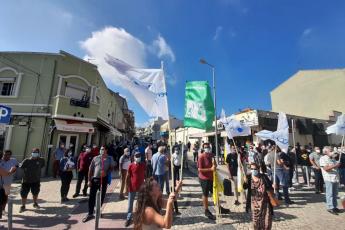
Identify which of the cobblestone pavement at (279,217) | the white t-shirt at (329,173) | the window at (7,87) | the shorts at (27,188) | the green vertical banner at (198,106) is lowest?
the cobblestone pavement at (279,217)

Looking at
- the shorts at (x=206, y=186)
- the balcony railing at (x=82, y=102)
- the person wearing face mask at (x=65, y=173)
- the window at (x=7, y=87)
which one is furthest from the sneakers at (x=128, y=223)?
the window at (x=7, y=87)

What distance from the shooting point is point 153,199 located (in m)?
2.79

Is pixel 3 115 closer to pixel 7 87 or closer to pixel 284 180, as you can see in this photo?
pixel 284 180

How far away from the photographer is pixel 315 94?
31172 millimetres

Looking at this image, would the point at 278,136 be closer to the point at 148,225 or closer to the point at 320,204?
the point at 320,204

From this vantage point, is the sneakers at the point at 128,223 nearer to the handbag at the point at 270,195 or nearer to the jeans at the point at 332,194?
the handbag at the point at 270,195

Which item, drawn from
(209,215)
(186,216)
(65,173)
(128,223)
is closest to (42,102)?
(65,173)

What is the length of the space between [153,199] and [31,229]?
480 cm

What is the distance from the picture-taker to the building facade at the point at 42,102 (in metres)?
14.7

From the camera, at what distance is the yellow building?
97.0 ft

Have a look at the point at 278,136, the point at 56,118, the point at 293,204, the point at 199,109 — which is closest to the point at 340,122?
the point at 278,136

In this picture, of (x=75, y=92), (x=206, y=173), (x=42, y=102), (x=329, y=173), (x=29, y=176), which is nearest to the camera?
(x=206, y=173)

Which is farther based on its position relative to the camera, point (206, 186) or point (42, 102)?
point (42, 102)

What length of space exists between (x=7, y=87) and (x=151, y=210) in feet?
56.9
